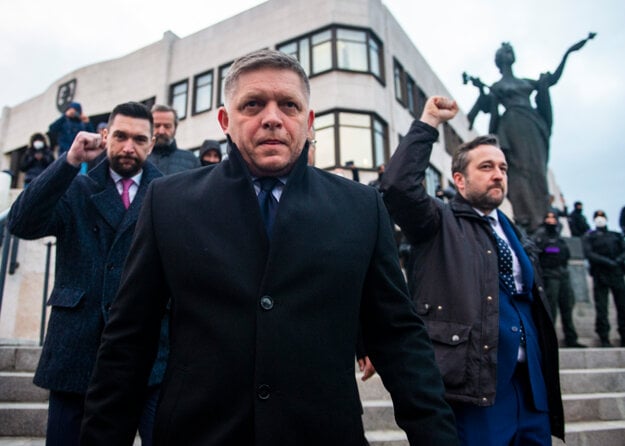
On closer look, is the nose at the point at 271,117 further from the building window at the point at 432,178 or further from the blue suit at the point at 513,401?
the building window at the point at 432,178

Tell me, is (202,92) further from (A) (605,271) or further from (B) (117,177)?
(B) (117,177)

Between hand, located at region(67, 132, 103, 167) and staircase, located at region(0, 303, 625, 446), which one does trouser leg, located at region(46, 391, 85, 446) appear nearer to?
hand, located at region(67, 132, 103, 167)

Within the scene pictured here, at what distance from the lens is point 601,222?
25.5 ft

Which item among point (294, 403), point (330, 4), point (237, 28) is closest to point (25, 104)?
point (237, 28)

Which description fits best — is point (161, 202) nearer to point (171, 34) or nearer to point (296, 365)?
point (296, 365)

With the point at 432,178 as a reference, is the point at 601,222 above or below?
below

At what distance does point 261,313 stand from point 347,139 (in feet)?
52.7

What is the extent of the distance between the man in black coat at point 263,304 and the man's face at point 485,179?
56.1 inches

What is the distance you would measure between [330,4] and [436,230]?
57.5 feet

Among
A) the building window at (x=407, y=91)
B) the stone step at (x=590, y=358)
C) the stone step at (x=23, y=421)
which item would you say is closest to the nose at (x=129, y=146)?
the stone step at (x=23, y=421)

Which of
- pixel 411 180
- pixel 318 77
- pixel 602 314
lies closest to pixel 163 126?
pixel 411 180

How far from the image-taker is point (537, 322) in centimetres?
255

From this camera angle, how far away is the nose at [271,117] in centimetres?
154

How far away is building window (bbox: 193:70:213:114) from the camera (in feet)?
68.2
